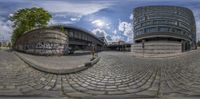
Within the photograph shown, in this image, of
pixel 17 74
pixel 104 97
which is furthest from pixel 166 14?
pixel 17 74

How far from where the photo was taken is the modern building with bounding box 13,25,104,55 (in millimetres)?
3236

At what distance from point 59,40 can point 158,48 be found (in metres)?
1.52

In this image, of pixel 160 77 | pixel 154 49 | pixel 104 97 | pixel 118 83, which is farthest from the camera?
pixel 160 77

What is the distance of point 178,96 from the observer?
372cm

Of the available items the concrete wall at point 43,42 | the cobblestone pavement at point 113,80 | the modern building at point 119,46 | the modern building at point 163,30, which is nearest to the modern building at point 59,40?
the concrete wall at point 43,42

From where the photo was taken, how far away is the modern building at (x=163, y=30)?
322cm

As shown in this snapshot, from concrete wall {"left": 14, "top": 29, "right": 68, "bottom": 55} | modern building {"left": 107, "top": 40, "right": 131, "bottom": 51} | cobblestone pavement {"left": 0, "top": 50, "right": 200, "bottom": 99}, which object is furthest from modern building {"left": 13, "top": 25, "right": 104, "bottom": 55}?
cobblestone pavement {"left": 0, "top": 50, "right": 200, "bottom": 99}

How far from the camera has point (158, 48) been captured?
3154 millimetres

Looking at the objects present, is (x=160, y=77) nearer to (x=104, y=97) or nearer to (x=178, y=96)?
(x=178, y=96)

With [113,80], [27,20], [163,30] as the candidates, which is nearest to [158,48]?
[163,30]

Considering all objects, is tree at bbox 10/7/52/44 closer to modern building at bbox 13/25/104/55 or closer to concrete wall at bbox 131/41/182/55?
modern building at bbox 13/25/104/55

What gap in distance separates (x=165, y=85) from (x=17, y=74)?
2843 millimetres

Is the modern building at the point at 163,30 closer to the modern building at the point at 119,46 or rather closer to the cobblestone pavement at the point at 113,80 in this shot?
the modern building at the point at 119,46

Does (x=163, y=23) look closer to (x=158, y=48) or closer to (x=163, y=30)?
(x=163, y=30)
